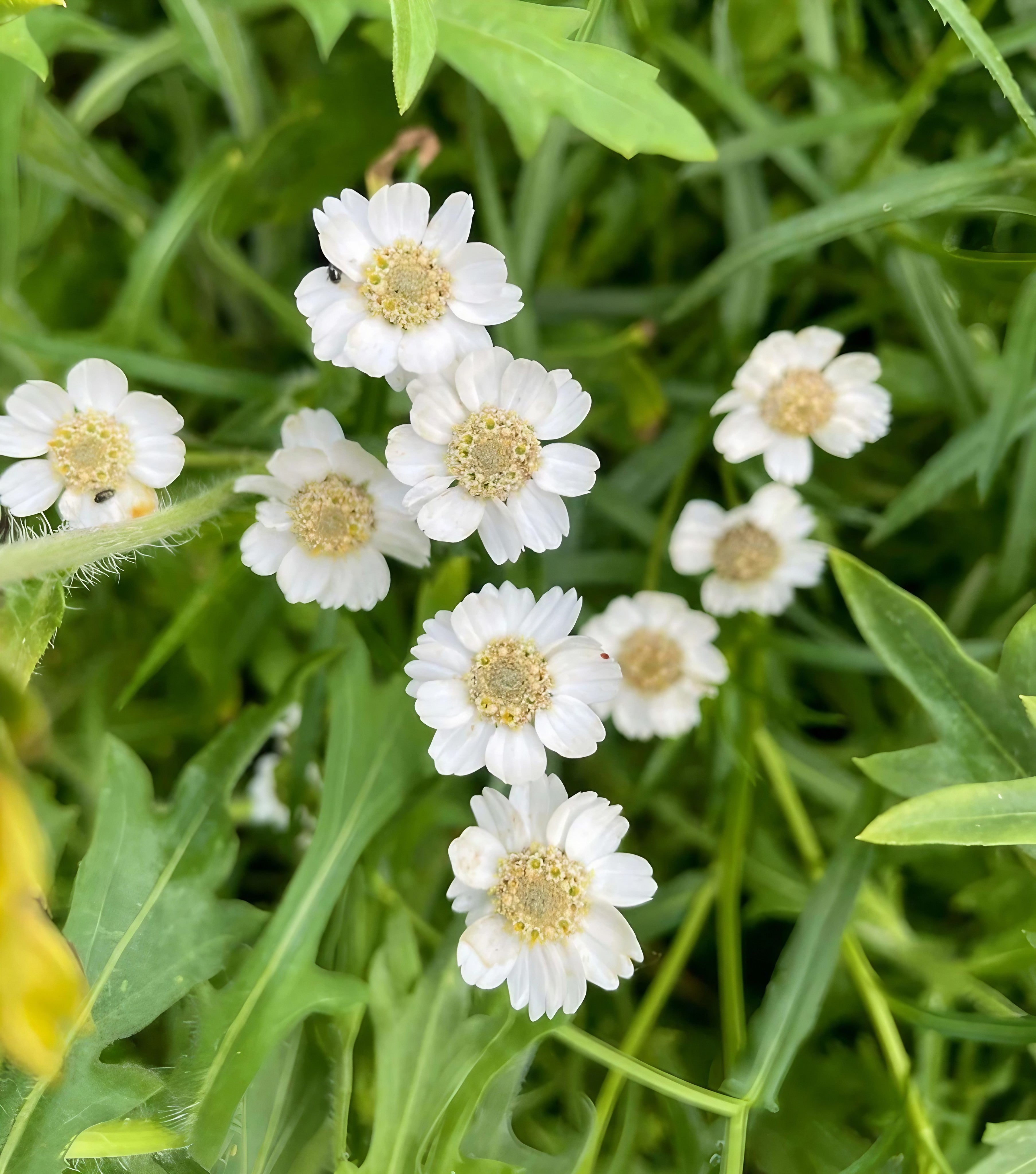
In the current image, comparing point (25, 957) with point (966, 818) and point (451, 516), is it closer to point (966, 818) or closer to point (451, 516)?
point (451, 516)

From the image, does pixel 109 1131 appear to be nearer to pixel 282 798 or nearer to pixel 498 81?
pixel 282 798

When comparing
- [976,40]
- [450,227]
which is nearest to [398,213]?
[450,227]

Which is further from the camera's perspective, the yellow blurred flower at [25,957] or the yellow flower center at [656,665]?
the yellow flower center at [656,665]

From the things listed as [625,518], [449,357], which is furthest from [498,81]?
[625,518]

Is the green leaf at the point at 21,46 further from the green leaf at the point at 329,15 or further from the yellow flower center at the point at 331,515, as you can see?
the yellow flower center at the point at 331,515

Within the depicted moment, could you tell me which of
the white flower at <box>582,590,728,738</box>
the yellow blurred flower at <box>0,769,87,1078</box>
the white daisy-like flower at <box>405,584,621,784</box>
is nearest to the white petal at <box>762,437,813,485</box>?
the white flower at <box>582,590,728,738</box>

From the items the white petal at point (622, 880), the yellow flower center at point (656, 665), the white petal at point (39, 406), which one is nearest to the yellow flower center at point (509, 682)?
the white petal at point (622, 880)
